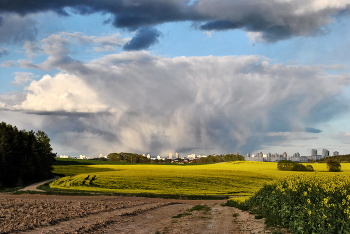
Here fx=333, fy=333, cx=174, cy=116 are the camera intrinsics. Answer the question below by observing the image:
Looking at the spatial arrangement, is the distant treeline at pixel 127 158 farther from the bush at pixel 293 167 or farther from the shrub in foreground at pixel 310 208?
the shrub in foreground at pixel 310 208

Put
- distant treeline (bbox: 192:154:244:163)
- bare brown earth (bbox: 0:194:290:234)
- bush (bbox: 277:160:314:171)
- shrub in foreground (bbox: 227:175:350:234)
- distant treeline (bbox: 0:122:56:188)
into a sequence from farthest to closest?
distant treeline (bbox: 192:154:244:163) < bush (bbox: 277:160:314:171) < distant treeline (bbox: 0:122:56:188) < bare brown earth (bbox: 0:194:290:234) < shrub in foreground (bbox: 227:175:350:234)

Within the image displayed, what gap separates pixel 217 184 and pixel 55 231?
38421mm

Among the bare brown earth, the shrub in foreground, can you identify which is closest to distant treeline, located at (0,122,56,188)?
the bare brown earth

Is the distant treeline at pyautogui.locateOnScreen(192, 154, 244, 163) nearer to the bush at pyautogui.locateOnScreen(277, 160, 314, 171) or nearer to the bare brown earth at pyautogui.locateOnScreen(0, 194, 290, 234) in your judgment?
the bush at pyautogui.locateOnScreen(277, 160, 314, 171)

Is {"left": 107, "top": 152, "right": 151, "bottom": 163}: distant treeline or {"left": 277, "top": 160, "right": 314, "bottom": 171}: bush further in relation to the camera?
{"left": 107, "top": 152, "right": 151, "bottom": 163}: distant treeline

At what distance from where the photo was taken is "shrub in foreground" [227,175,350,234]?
12.7 metres

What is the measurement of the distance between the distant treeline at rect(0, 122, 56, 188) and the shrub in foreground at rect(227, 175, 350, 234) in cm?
4942

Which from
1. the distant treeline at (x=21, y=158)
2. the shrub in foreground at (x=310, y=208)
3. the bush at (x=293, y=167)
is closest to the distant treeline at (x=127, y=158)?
the distant treeline at (x=21, y=158)

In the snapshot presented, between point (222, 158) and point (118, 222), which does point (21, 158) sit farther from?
point (222, 158)

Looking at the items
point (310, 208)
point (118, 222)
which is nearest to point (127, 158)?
point (118, 222)

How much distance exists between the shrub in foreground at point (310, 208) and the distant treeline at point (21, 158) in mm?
49423

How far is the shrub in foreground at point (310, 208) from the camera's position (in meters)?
12.7

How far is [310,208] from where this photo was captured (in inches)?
562

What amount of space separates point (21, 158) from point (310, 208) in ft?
203
